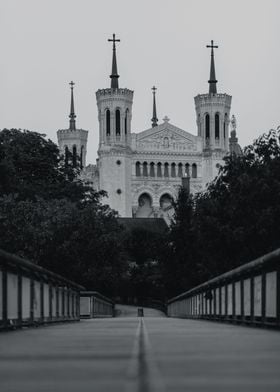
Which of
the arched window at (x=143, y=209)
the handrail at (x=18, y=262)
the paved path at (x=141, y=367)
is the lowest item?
the paved path at (x=141, y=367)

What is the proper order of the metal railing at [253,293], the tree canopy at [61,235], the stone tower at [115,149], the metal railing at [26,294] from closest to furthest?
1. the metal railing at [26,294]
2. the metal railing at [253,293]
3. the tree canopy at [61,235]
4. the stone tower at [115,149]

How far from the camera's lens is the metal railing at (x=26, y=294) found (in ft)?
45.7


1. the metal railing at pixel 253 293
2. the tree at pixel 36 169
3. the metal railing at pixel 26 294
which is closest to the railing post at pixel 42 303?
the metal railing at pixel 26 294

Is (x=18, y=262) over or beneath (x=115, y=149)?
beneath

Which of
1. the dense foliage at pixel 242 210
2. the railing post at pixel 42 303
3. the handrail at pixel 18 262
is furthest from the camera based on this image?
the dense foliage at pixel 242 210

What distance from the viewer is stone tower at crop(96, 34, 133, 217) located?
191 m

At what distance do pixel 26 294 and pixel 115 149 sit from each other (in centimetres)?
17806

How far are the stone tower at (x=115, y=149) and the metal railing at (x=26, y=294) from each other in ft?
550

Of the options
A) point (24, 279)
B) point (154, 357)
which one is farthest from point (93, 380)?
point (24, 279)

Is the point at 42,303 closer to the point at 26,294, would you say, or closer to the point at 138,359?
the point at 26,294

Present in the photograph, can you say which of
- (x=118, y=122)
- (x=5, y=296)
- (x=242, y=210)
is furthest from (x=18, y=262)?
(x=118, y=122)

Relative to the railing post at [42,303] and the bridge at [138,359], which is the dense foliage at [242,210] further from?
the bridge at [138,359]

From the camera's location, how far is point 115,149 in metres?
194

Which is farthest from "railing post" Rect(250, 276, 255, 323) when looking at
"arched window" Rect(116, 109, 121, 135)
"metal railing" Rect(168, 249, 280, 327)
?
"arched window" Rect(116, 109, 121, 135)
